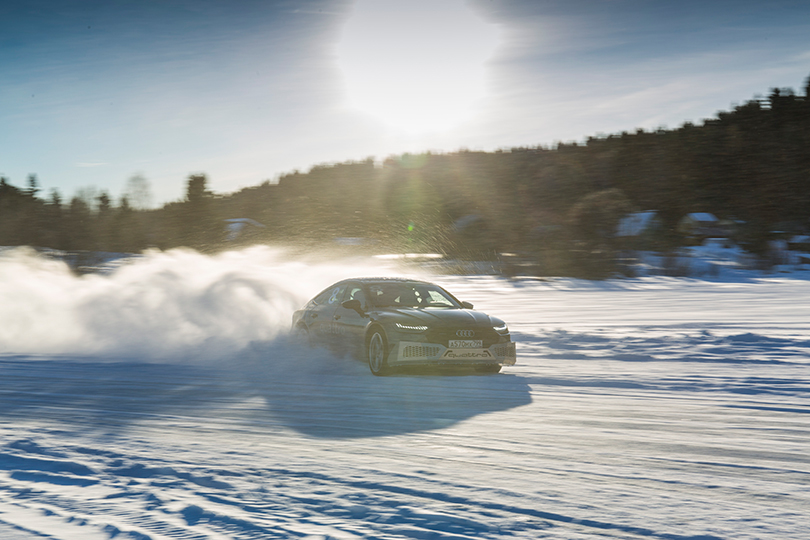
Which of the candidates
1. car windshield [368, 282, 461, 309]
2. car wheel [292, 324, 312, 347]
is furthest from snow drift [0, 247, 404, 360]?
car windshield [368, 282, 461, 309]

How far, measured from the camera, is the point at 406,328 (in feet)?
30.9

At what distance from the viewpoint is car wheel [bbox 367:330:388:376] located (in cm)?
947

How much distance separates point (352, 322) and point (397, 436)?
441cm

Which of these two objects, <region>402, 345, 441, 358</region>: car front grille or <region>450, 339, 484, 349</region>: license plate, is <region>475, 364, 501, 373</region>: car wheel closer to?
<region>450, 339, 484, 349</region>: license plate

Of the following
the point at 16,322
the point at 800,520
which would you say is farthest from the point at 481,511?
the point at 16,322

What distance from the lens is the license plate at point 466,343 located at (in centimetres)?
932

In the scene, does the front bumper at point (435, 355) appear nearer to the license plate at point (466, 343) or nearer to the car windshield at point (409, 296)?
the license plate at point (466, 343)

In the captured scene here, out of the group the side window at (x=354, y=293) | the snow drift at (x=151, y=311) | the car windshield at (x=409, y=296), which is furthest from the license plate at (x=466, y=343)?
the snow drift at (x=151, y=311)

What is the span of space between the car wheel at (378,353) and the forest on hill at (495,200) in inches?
1056

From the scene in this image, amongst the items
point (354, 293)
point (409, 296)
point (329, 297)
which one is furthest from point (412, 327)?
point (329, 297)

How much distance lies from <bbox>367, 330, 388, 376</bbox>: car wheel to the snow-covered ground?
0.30 metres

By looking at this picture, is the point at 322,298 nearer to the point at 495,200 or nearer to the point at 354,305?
the point at 354,305

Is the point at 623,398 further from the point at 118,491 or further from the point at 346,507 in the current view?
the point at 118,491

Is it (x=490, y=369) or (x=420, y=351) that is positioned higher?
(x=420, y=351)
